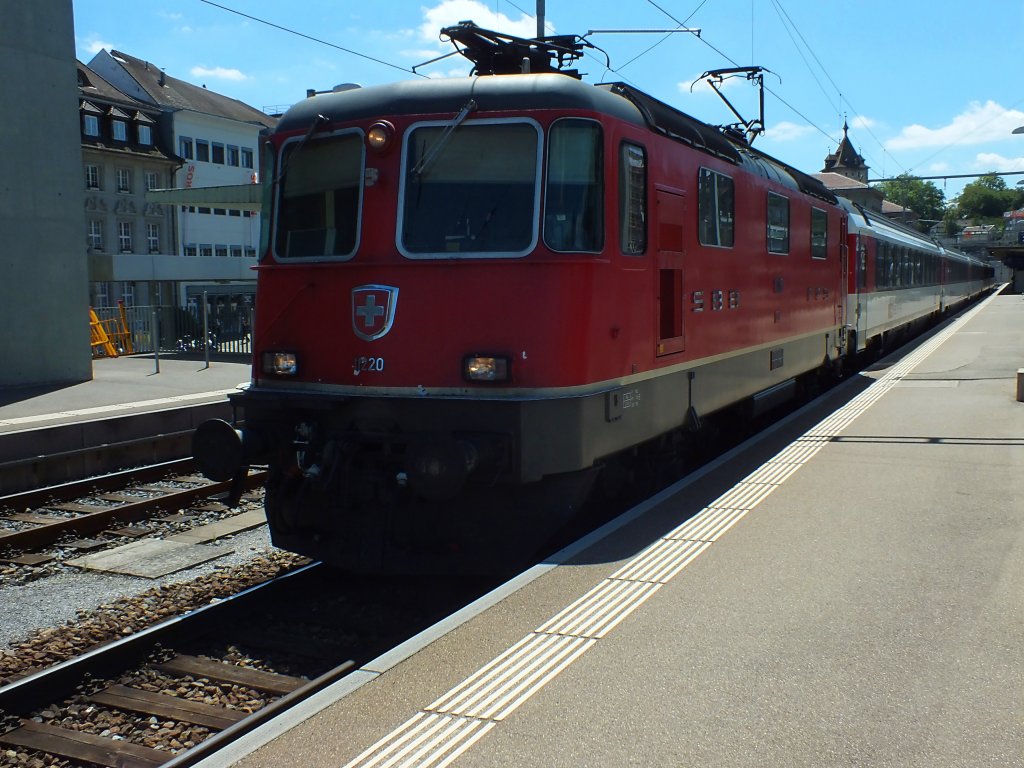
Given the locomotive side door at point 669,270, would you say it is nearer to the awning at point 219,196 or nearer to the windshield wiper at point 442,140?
the windshield wiper at point 442,140

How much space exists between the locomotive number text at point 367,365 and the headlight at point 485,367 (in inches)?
23.0

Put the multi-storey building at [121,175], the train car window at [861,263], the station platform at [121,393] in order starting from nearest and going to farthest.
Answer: the station platform at [121,393] → the train car window at [861,263] → the multi-storey building at [121,175]

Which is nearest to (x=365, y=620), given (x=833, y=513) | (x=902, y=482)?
(x=833, y=513)

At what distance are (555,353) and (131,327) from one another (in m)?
23.9

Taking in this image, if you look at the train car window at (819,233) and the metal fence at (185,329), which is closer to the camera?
the train car window at (819,233)

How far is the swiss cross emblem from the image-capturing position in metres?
6.59

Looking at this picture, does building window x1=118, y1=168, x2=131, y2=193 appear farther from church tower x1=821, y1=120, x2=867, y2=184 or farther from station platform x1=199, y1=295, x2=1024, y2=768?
church tower x1=821, y1=120, x2=867, y2=184

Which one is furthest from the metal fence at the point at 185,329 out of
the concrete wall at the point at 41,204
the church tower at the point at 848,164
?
the church tower at the point at 848,164

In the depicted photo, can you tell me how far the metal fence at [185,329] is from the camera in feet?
84.2

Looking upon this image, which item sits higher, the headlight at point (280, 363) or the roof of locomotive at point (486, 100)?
the roof of locomotive at point (486, 100)

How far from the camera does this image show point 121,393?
16.4 metres

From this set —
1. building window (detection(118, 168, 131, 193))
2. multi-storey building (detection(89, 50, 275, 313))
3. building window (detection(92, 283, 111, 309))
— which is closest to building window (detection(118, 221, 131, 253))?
building window (detection(118, 168, 131, 193))

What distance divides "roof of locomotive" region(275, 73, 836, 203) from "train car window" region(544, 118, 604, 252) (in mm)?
163

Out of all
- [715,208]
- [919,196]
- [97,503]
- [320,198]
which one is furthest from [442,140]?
[919,196]
